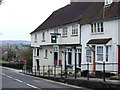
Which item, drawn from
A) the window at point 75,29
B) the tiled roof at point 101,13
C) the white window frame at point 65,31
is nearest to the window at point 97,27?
the tiled roof at point 101,13

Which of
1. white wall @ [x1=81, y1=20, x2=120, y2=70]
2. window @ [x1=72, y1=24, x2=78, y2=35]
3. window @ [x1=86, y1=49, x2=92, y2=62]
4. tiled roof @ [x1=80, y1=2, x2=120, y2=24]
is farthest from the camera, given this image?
window @ [x1=72, y1=24, x2=78, y2=35]

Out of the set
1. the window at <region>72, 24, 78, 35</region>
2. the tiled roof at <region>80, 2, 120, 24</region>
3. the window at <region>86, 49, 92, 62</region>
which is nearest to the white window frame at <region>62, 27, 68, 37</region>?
the window at <region>72, 24, 78, 35</region>

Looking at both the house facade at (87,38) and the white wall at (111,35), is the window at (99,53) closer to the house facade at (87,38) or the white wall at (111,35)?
the house facade at (87,38)

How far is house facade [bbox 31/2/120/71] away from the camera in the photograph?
65.2 feet

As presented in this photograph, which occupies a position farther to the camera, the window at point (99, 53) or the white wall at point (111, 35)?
the window at point (99, 53)

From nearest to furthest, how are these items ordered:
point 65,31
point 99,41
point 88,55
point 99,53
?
point 99,53, point 99,41, point 88,55, point 65,31

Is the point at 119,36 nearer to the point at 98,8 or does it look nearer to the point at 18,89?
the point at 98,8

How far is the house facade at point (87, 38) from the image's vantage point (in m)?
19.9

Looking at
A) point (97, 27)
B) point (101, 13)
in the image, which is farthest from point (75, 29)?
point (101, 13)

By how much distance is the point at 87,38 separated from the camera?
23.6 m

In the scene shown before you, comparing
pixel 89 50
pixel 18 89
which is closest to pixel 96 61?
pixel 89 50

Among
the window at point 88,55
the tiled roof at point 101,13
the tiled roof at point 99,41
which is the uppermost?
the tiled roof at point 101,13

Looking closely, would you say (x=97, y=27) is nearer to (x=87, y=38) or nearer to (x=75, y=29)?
(x=87, y=38)

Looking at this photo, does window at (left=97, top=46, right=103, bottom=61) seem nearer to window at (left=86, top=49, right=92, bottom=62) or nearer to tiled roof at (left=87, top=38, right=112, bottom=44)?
tiled roof at (left=87, top=38, right=112, bottom=44)
